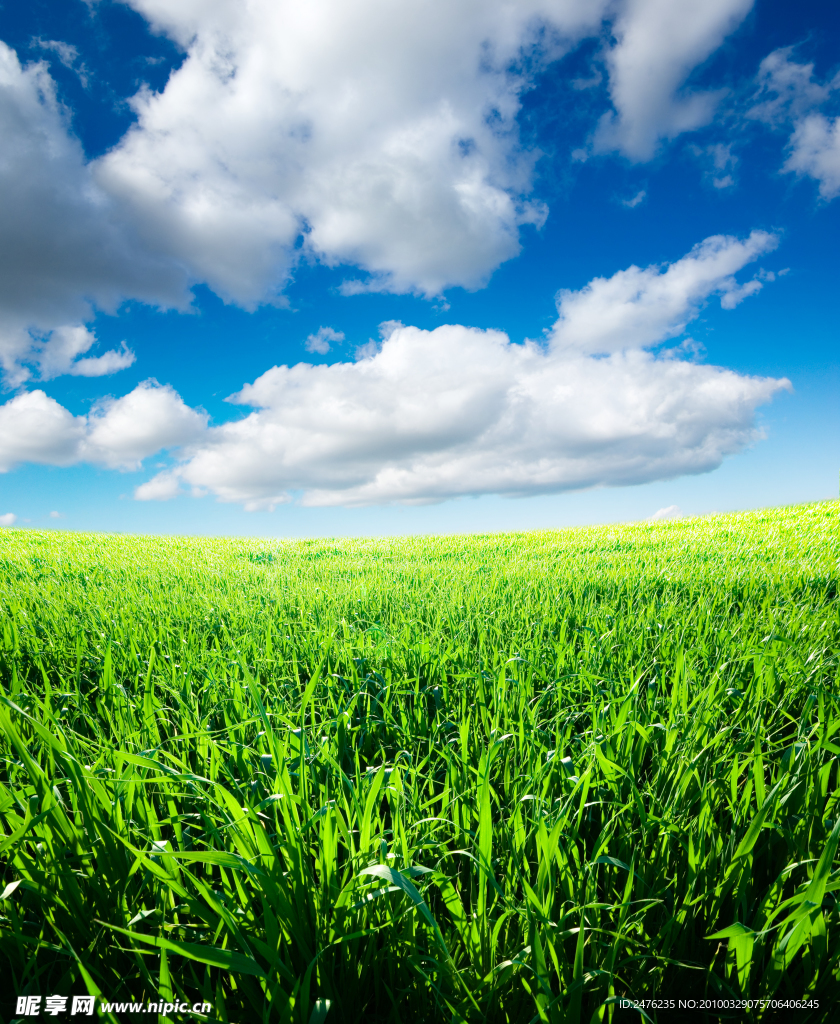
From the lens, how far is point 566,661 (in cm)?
323

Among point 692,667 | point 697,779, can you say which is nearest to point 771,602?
point 692,667

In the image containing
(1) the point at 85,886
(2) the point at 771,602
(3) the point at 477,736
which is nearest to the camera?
(1) the point at 85,886

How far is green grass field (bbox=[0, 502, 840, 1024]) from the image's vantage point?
121 cm

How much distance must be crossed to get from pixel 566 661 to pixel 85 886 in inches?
105

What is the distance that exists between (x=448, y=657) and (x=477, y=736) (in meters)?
1.00

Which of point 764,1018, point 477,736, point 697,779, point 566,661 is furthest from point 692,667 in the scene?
point 764,1018

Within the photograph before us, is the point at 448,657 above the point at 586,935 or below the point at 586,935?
above

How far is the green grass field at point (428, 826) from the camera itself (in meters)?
1.21

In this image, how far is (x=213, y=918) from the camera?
1229mm

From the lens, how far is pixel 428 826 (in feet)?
5.53

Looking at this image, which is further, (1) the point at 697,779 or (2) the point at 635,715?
(2) the point at 635,715

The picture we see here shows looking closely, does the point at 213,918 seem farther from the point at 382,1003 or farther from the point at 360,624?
the point at 360,624

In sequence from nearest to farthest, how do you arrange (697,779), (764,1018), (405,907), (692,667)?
1. (764,1018)
2. (405,907)
3. (697,779)
4. (692,667)

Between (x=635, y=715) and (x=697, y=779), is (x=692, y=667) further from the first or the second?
(x=697, y=779)
